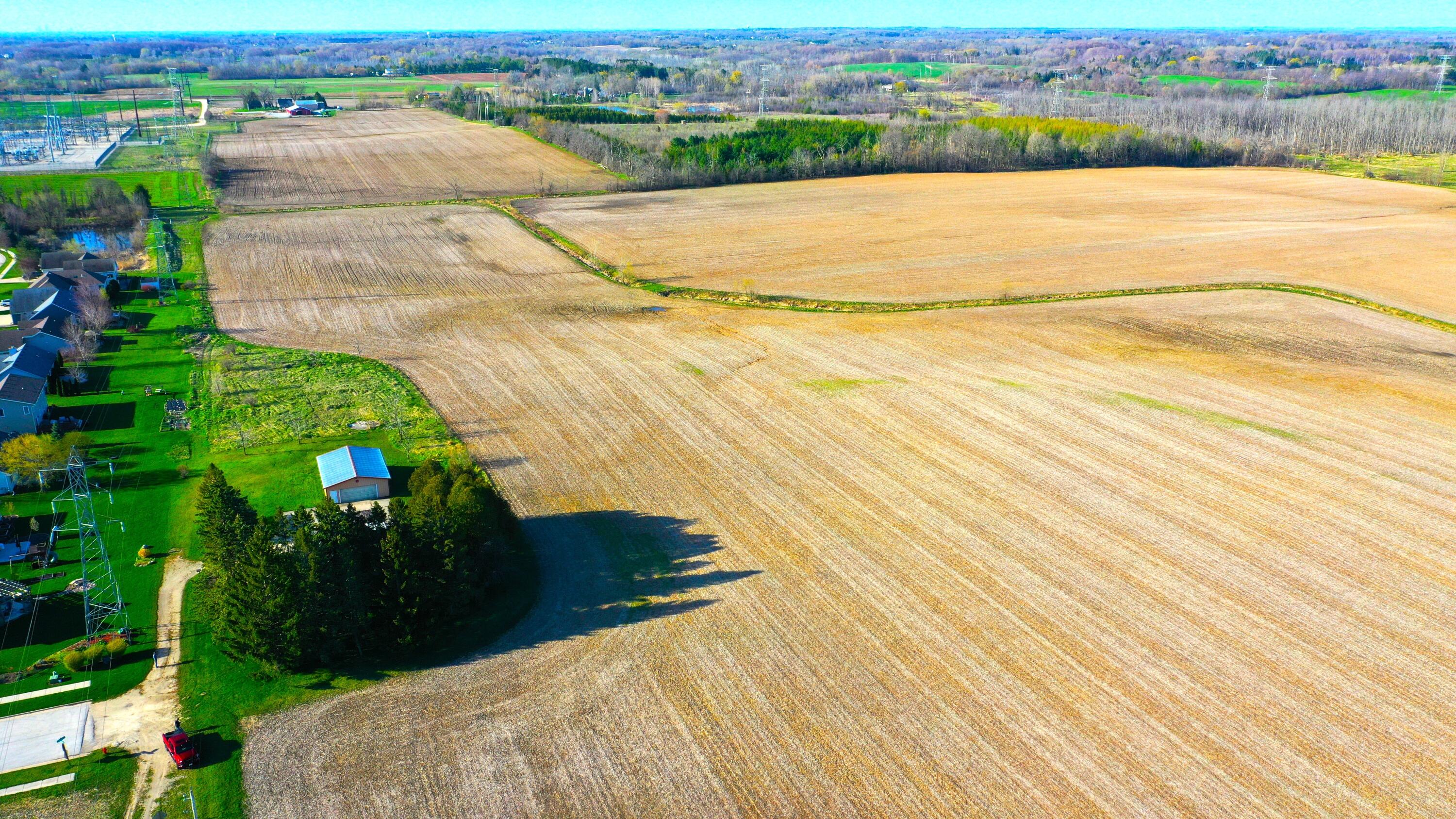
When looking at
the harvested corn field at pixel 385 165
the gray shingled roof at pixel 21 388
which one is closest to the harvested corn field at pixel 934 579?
the gray shingled roof at pixel 21 388

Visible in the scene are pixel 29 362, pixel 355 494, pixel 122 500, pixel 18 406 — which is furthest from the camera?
pixel 29 362

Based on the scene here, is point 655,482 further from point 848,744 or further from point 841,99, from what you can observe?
point 841,99

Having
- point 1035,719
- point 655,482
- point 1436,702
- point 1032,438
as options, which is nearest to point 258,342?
point 655,482

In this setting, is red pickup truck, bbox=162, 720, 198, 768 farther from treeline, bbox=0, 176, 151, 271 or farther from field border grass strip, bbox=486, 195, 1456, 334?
treeline, bbox=0, 176, 151, 271

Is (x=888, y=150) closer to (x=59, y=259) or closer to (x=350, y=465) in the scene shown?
(x=59, y=259)

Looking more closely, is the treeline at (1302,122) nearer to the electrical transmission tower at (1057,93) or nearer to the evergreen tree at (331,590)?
the electrical transmission tower at (1057,93)

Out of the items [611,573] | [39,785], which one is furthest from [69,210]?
[611,573]
